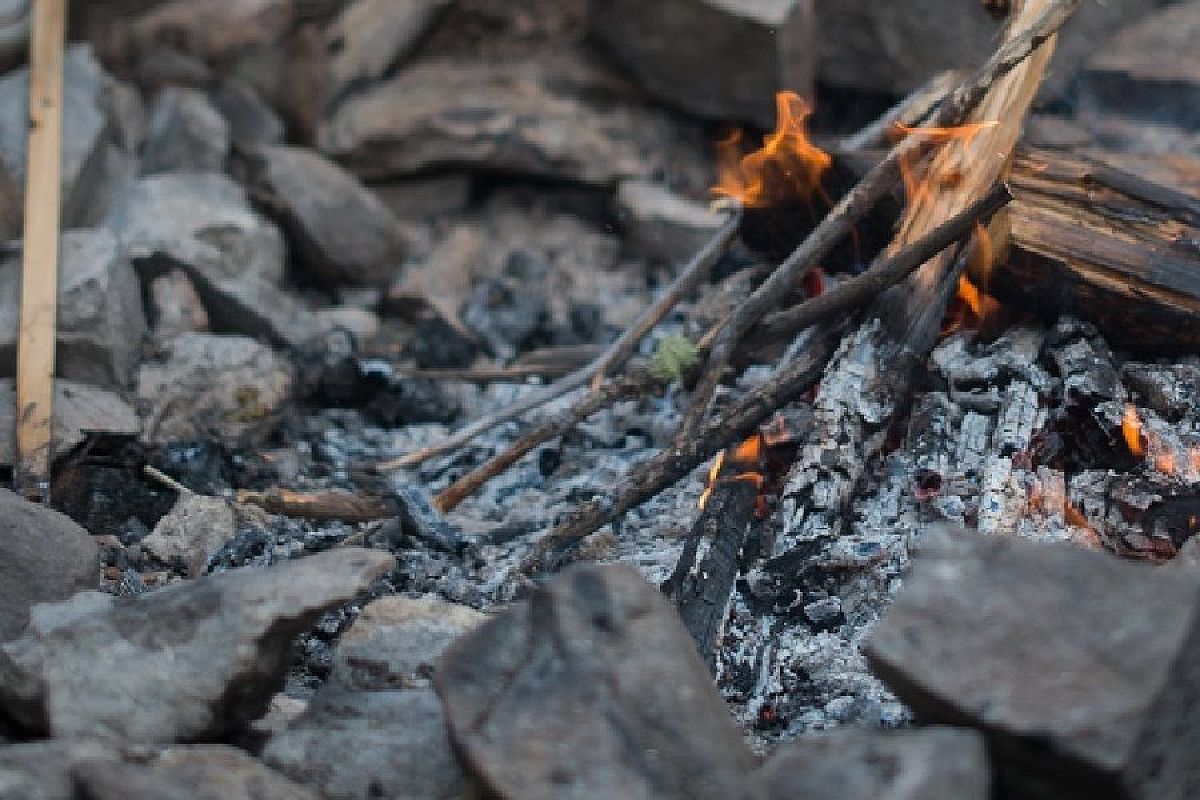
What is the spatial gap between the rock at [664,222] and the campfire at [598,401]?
2cm

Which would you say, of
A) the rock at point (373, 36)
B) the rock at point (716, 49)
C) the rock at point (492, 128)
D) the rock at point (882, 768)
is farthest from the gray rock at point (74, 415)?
the rock at point (716, 49)

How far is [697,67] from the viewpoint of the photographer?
6.71 m

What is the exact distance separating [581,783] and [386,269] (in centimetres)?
418

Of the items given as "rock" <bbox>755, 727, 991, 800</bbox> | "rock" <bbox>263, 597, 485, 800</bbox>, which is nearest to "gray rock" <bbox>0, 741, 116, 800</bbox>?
"rock" <bbox>263, 597, 485, 800</bbox>

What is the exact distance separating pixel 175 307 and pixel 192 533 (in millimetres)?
1438

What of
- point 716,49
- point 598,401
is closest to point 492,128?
point 716,49

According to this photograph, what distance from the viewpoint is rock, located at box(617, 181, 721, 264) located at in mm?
6410

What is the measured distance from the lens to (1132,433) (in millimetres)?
3523

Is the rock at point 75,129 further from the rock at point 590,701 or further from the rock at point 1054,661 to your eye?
the rock at point 1054,661

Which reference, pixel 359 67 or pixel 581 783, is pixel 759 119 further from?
pixel 581 783

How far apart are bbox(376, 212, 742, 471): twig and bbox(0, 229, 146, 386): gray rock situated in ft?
3.36

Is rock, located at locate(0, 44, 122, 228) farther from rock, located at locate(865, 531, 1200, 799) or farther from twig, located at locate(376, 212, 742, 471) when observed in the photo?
rock, located at locate(865, 531, 1200, 799)

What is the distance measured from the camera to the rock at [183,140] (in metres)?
5.93

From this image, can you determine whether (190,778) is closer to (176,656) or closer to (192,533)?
(176,656)
